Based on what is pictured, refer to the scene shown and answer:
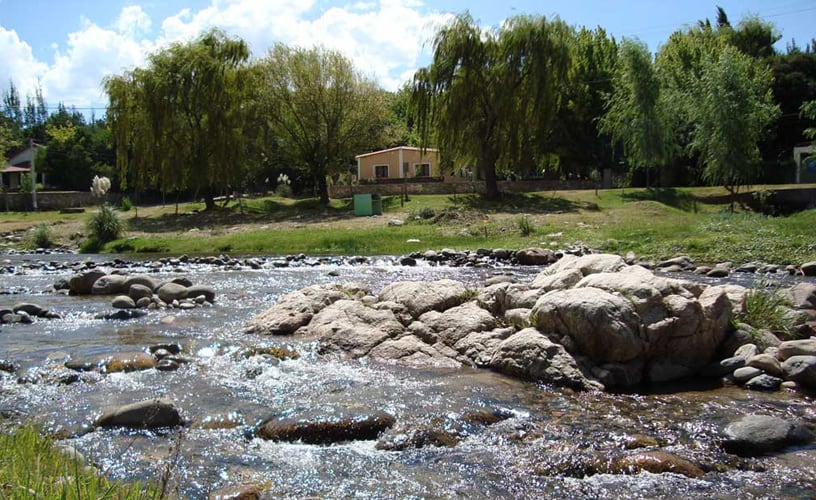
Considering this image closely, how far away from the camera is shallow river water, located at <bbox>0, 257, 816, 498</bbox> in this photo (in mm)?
6105

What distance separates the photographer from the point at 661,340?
32.3ft

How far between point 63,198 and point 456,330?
58.2 metres

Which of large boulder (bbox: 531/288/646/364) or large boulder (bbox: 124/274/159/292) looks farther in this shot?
large boulder (bbox: 124/274/159/292)

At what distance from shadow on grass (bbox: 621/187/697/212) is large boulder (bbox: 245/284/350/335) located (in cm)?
3344

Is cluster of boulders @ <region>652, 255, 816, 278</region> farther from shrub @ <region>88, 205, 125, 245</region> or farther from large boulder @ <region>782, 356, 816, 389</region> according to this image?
shrub @ <region>88, 205, 125, 245</region>

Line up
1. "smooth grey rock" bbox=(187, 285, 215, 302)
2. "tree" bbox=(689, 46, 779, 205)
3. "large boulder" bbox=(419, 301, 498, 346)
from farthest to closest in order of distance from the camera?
1. "tree" bbox=(689, 46, 779, 205)
2. "smooth grey rock" bbox=(187, 285, 215, 302)
3. "large boulder" bbox=(419, 301, 498, 346)

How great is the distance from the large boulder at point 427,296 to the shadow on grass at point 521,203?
1121 inches

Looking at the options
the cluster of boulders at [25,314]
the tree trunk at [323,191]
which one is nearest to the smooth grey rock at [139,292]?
the cluster of boulders at [25,314]

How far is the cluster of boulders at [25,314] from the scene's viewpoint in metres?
13.9

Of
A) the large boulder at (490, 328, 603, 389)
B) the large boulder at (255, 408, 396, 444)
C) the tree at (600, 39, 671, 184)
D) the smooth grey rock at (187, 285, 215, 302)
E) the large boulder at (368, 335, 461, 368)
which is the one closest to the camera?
the large boulder at (255, 408, 396, 444)

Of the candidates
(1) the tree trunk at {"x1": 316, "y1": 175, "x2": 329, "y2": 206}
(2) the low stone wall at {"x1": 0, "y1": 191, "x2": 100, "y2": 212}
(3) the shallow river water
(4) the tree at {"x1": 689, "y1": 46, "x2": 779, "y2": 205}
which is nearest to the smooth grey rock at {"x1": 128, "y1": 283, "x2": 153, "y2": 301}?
(3) the shallow river water

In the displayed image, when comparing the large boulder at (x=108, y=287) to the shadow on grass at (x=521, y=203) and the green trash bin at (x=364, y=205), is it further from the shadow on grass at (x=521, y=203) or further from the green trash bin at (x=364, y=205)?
the shadow on grass at (x=521, y=203)

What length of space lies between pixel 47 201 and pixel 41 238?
2576 centimetres

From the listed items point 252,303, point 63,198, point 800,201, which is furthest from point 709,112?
point 63,198
